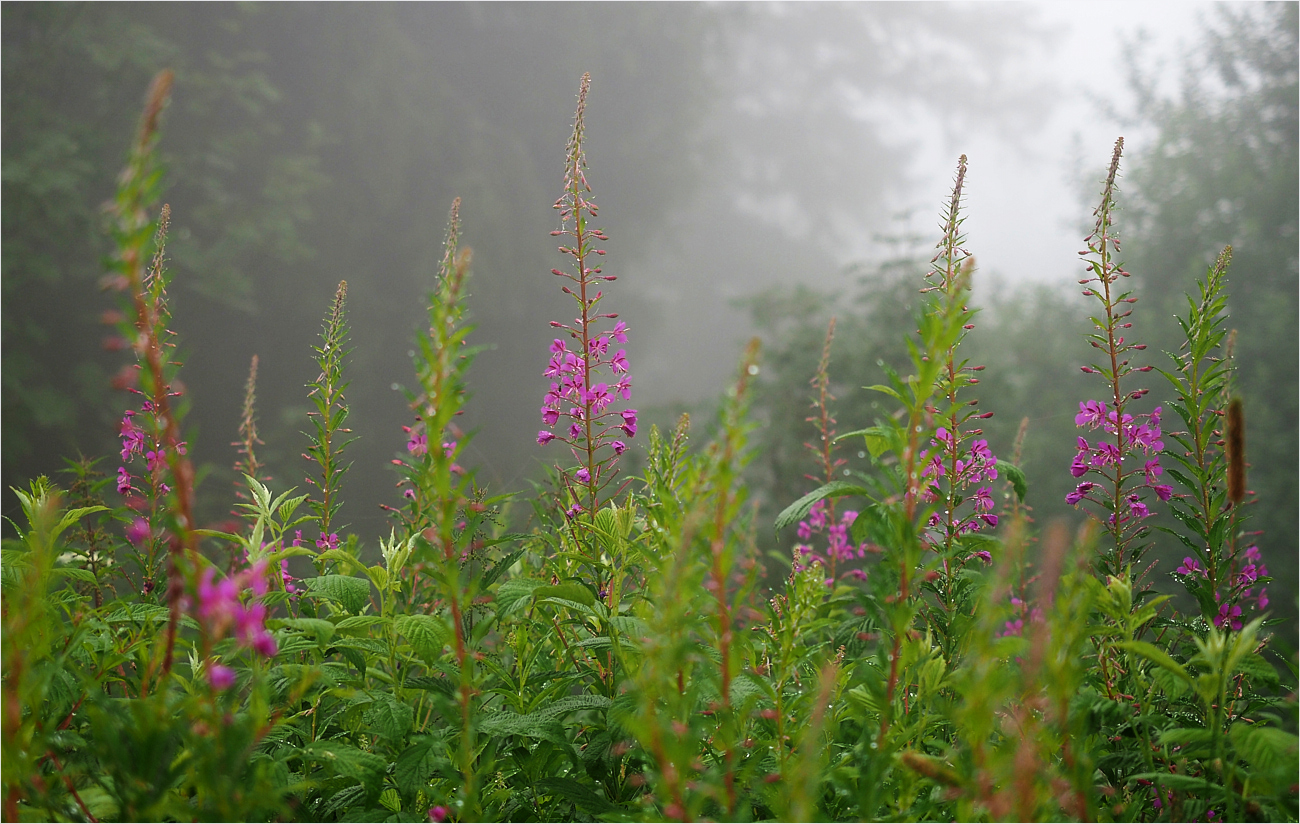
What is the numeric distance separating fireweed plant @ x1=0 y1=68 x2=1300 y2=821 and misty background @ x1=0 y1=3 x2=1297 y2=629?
8.35 m

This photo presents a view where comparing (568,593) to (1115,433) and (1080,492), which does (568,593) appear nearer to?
(1080,492)

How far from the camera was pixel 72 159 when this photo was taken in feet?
41.8

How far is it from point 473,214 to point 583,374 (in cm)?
2107

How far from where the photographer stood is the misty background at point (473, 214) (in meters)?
13.8

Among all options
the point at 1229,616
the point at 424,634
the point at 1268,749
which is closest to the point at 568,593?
the point at 424,634

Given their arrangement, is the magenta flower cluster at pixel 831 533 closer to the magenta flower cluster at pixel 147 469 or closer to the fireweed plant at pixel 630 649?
the fireweed plant at pixel 630 649

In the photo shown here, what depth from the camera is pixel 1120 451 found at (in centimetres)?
180

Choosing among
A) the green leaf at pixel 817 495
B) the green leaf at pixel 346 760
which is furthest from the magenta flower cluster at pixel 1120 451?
the green leaf at pixel 346 760

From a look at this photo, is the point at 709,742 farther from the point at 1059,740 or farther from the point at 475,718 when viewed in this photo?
the point at 1059,740

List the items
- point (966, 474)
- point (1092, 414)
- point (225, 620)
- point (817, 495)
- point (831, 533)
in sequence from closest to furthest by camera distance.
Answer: point (225, 620), point (817, 495), point (966, 474), point (1092, 414), point (831, 533)

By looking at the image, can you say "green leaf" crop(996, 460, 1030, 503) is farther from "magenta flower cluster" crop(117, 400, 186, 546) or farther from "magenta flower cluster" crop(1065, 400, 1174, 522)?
"magenta flower cluster" crop(117, 400, 186, 546)

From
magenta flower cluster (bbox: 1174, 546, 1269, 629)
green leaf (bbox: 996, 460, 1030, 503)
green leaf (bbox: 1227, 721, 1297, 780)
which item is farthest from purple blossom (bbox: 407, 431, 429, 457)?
magenta flower cluster (bbox: 1174, 546, 1269, 629)

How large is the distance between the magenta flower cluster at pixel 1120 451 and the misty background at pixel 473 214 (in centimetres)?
849

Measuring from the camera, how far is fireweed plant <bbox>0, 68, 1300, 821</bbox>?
2.79ft
